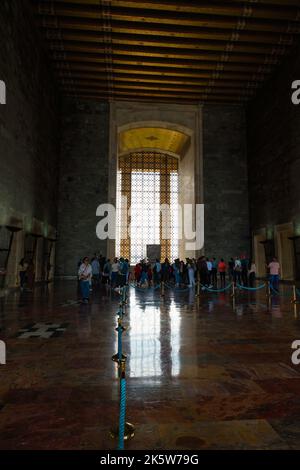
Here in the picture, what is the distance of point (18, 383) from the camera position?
2848 millimetres

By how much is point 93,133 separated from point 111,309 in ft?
47.5

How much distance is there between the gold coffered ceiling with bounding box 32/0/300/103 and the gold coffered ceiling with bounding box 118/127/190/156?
231 cm

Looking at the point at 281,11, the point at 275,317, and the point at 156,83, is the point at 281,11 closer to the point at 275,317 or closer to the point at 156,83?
the point at 156,83

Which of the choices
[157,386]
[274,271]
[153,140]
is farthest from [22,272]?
[153,140]

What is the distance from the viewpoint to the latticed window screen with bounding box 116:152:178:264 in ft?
90.0

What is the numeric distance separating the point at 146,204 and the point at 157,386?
25764mm

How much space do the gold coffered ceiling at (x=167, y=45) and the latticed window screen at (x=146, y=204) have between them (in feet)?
30.5

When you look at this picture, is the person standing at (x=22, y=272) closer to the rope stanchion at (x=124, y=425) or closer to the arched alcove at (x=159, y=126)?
the arched alcove at (x=159, y=126)

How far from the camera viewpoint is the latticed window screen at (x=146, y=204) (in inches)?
1080

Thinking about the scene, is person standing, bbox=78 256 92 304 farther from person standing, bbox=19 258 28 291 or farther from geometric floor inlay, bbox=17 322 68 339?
person standing, bbox=19 258 28 291

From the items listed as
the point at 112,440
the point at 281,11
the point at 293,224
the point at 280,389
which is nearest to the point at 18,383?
the point at 112,440

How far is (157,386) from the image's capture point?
281 cm

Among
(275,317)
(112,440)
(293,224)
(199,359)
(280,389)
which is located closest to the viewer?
(112,440)

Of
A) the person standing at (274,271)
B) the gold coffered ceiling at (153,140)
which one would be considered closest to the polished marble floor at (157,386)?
the person standing at (274,271)
